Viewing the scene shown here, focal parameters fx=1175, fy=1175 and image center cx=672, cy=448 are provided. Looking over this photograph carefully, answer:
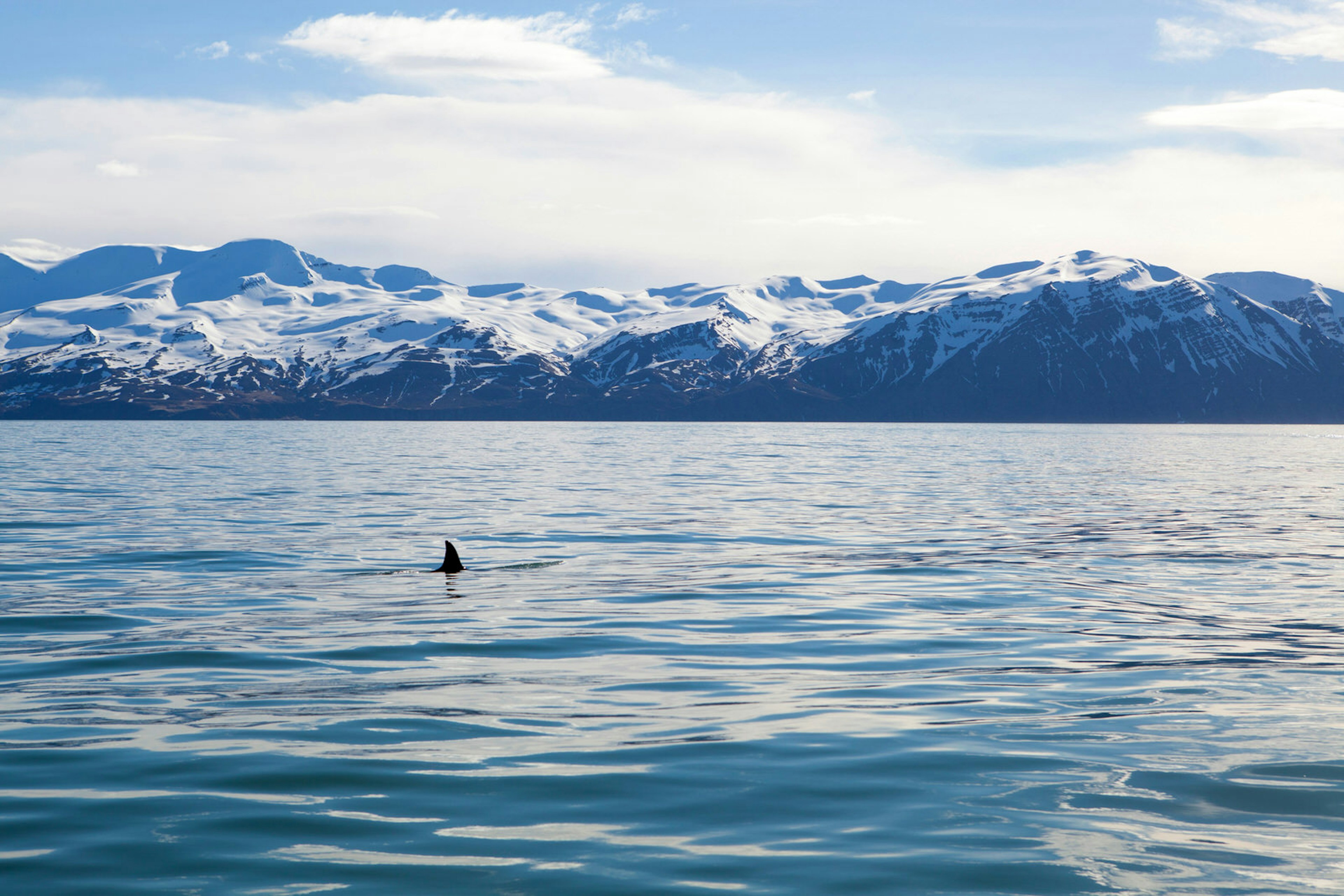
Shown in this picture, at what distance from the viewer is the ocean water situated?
923cm

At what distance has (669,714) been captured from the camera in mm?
14219

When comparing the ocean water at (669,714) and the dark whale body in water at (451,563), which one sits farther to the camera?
the dark whale body in water at (451,563)

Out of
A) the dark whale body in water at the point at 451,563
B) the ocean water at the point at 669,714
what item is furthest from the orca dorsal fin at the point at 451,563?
the ocean water at the point at 669,714

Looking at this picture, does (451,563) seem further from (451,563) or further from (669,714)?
(669,714)

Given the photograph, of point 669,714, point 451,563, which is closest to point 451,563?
point 451,563

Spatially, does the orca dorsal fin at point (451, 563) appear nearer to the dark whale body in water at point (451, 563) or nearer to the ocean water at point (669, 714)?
the dark whale body in water at point (451, 563)

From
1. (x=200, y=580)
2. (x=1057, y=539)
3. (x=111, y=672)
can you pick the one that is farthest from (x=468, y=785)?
(x=1057, y=539)

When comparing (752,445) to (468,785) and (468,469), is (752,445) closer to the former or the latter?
(468,469)

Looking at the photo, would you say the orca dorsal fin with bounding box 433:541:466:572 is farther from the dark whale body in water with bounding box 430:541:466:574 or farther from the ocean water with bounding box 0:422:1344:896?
the ocean water with bounding box 0:422:1344:896

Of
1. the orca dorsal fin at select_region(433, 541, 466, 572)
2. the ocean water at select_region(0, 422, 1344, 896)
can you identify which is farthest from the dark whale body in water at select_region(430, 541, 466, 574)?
the ocean water at select_region(0, 422, 1344, 896)

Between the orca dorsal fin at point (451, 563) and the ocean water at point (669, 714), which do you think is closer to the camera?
the ocean water at point (669, 714)

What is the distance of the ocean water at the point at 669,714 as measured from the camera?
923 cm

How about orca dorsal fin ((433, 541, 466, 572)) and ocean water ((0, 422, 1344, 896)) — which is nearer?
ocean water ((0, 422, 1344, 896))

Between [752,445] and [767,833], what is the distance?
538ft
